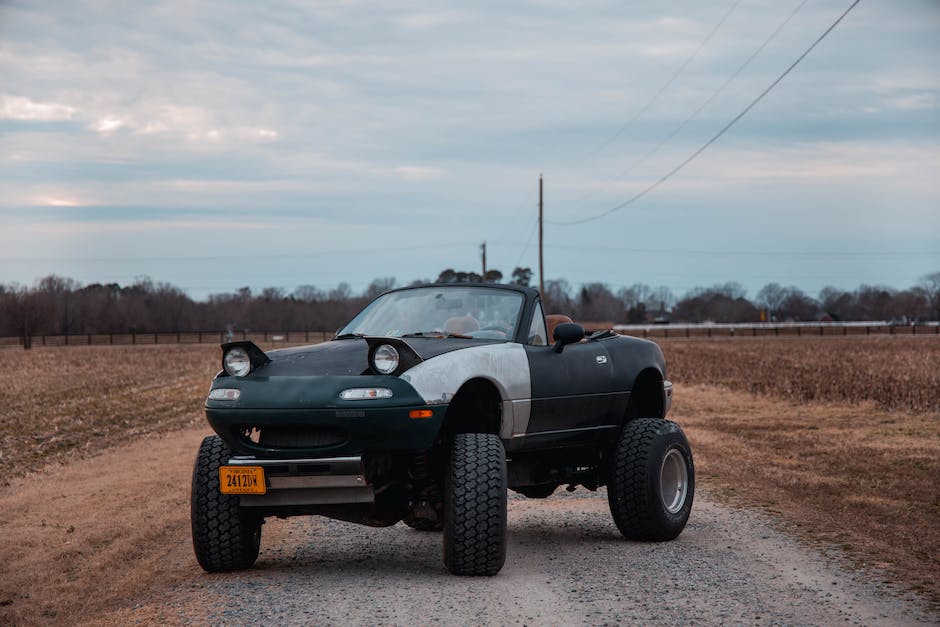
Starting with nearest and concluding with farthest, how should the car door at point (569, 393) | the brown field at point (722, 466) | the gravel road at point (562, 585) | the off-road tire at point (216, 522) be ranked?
1. the gravel road at point (562, 585)
2. the off-road tire at point (216, 522)
3. the car door at point (569, 393)
4. the brown field at point (722, 466)

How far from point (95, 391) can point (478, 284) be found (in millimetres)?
26711

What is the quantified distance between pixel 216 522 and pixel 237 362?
109cm

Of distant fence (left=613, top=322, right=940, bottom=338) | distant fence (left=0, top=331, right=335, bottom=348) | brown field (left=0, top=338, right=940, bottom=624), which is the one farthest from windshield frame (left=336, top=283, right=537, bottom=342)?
distant fence (left=613, top=322, right=940, bottom=338)

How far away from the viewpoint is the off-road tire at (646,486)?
28.8 feet

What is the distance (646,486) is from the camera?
28.8 feet

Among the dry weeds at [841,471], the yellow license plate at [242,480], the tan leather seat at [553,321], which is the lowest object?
the dry weeds at [841,471]

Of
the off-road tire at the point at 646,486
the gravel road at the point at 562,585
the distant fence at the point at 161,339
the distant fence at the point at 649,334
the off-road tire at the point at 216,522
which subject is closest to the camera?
the gravel road at the point at 562,585

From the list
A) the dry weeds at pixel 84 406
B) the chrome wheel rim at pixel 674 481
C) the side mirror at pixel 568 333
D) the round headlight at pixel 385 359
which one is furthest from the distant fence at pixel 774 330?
the round headlight at pixel 385 359

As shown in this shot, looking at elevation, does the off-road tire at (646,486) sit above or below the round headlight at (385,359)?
below

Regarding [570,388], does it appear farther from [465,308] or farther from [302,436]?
[302,436]

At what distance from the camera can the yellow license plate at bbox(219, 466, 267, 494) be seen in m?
7.10

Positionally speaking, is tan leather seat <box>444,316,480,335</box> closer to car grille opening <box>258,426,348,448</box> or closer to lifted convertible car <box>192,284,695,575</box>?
lifted convertible car <box>192,284,695,575</box>

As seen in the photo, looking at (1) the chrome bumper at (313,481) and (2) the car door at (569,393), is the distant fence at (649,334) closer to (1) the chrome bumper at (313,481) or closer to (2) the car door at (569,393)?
(2) the car door at (569,393)

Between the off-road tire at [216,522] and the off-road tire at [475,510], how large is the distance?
143 centimetres
